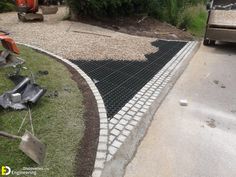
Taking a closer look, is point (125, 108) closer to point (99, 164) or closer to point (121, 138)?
point (121, 138)

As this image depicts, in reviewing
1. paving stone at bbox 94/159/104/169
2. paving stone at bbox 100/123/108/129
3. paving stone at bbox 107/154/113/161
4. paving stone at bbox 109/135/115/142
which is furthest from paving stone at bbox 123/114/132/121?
paving stone at bbox 94/159/104/169

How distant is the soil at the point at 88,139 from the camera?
307cm

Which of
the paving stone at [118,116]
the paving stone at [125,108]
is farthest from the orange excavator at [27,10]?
the paving stone at [118,116]

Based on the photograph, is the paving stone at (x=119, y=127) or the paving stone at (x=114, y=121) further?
the paving stone at (x=114, y=121)

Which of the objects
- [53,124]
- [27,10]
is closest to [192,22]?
[27,10]

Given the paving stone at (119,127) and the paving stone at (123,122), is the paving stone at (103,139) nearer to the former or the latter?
the paving stone at (119,127)

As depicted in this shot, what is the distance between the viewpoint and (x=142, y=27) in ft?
38.2

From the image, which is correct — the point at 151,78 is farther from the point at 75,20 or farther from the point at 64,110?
the point at 75,20

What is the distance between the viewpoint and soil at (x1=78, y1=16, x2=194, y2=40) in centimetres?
1086

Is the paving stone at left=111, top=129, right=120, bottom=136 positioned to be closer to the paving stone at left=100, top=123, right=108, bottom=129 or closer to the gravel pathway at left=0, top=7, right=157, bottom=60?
the paving stone at left=100, top=123, right=108, bottom=129

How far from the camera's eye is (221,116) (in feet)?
16.0

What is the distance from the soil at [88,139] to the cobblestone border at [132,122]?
19cm

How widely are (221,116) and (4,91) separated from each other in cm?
360

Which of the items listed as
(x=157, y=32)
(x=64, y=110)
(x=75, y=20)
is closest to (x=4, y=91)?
(x=64, y=110)
